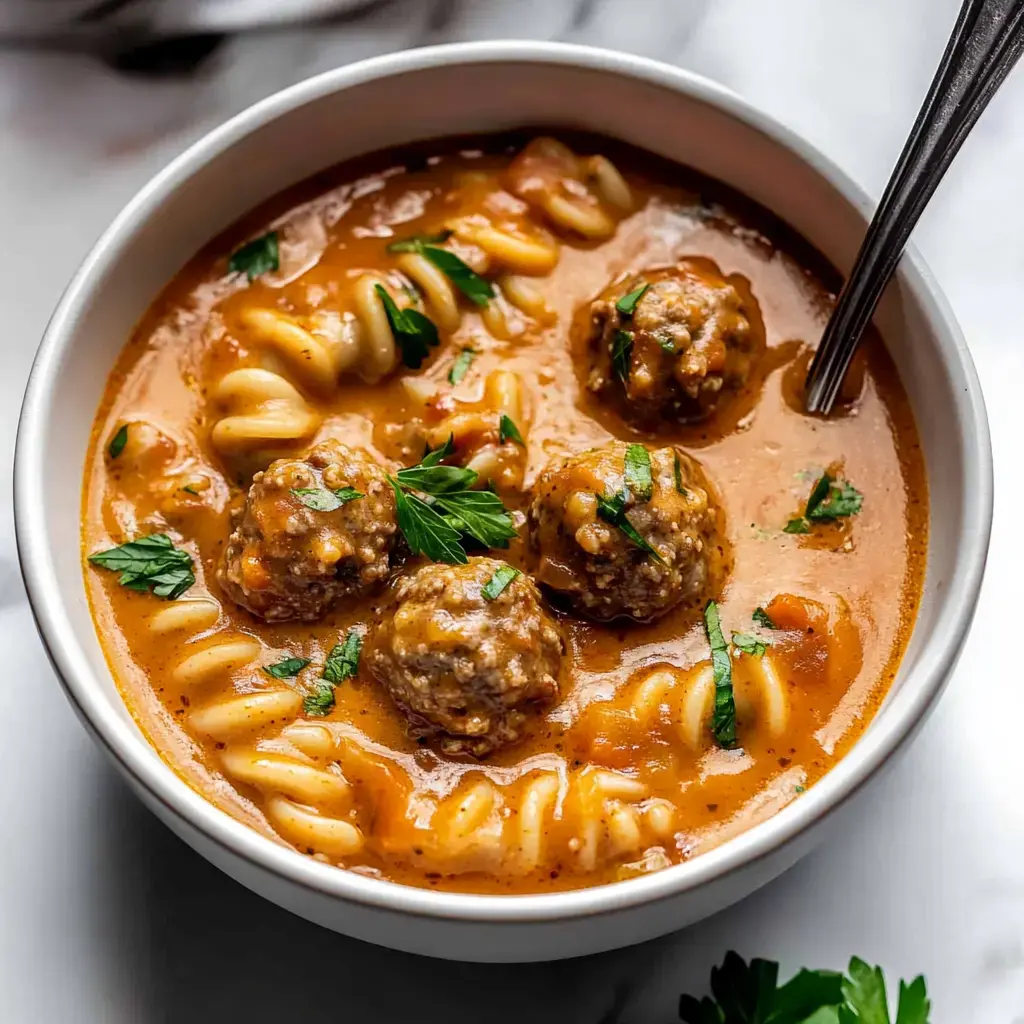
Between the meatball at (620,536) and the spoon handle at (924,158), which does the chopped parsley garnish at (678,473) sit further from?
the spoon handle at (924,158)

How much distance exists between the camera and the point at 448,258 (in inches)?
189

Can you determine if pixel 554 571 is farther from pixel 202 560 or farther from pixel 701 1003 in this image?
pixel 701 1003

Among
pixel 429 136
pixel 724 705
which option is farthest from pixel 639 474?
pixel 429 136

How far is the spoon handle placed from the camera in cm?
388

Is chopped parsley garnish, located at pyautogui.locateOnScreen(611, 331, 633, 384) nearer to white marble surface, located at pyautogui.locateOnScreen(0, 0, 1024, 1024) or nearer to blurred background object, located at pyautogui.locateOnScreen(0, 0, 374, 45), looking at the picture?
white marble surface, located at pyautogui.locateOnScreen(0, 0, 1024, 1024)

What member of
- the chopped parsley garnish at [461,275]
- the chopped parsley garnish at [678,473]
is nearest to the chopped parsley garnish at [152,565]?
the chopped parsley garnish at [461,275]

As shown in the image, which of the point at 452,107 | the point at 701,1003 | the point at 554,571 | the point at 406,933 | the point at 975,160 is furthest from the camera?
the point at 975,160

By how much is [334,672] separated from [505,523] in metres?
0.68

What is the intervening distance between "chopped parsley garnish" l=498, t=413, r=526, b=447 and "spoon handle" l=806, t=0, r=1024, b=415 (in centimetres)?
96

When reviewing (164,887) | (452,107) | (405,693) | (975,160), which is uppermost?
(975,160)

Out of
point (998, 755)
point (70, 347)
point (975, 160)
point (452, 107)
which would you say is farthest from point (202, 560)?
point (975, 160)

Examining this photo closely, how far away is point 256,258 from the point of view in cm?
493

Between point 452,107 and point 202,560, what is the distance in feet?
5.79

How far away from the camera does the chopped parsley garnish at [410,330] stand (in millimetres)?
4676
